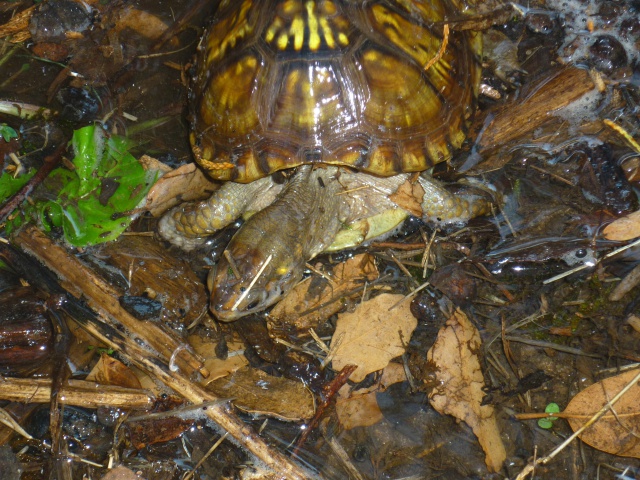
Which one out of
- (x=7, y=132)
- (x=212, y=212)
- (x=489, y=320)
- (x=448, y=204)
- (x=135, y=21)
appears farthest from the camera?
(x=135, y=21)

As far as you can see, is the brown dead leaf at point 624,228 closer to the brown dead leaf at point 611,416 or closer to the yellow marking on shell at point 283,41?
the brown dead leaf at point 611,416

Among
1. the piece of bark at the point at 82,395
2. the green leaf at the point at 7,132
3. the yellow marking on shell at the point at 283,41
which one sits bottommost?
the piece of bark at the point at 82,395

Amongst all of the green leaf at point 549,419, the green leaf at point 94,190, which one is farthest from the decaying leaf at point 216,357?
the green leaf at point 549,419

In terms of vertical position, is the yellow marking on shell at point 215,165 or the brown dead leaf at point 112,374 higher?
the yellow marking on shell at point 215,165

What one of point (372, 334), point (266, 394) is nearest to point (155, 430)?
point (266, 394)

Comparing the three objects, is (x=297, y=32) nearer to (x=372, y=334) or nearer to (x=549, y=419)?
(x=372, y=334)

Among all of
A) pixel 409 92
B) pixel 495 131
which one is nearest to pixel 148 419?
pixel 409 92
